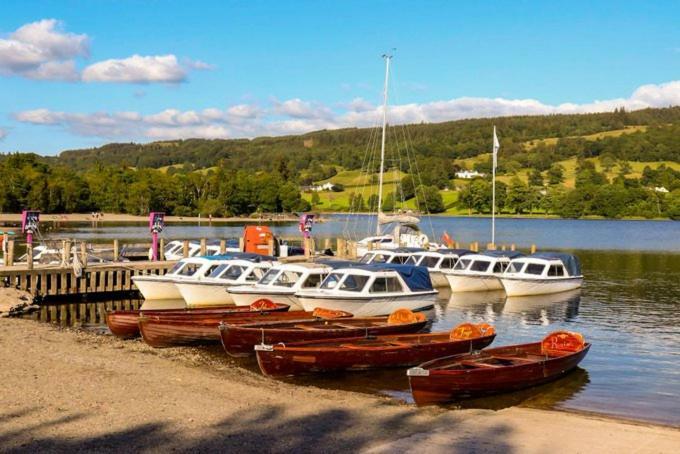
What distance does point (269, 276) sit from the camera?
32.1 meters

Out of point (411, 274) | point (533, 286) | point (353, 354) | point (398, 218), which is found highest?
point (398, 218)

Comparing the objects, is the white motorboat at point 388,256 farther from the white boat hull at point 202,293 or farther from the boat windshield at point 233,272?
the white boat hull at point 202,293

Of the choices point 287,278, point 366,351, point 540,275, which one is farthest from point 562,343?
point 540,275

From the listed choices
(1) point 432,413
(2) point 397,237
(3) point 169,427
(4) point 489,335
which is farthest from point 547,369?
(2) point 397,237

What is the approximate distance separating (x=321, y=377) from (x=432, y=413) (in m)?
4.75

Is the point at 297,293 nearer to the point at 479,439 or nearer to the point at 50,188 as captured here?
the point at 479,439

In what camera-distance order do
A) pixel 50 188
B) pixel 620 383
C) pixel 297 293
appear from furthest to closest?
pixel 50 188 → pixel 297 293 → pixel 620 383

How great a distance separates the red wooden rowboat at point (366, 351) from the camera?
20.5 metres

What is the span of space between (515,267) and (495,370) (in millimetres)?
25395

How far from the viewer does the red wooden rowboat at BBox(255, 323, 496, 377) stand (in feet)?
67.1

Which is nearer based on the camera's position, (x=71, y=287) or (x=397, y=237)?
(x=71, y=287)

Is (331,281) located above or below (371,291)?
above

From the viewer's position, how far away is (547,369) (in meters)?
20.5

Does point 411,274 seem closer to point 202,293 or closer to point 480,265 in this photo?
point 202,293
